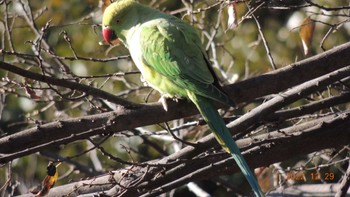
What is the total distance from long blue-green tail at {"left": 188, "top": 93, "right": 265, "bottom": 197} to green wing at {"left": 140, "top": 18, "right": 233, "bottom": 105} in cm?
7

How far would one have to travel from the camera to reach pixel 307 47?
3.86 metres

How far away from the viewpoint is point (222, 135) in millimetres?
3229

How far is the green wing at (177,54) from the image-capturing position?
3.50m

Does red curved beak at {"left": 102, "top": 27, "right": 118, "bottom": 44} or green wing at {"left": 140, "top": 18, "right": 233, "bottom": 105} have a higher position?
red curved beak at {"left": 102, "top": 27, "right": 118, "bottom": 44}

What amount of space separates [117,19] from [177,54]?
2.06ft

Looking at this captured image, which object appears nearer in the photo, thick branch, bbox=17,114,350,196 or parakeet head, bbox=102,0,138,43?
thick branch, bbox=17,114,350,196

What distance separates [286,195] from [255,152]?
92 cm

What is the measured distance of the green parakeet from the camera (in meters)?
3.28

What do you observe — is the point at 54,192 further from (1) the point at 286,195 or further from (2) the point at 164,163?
(1) the point at 286,195

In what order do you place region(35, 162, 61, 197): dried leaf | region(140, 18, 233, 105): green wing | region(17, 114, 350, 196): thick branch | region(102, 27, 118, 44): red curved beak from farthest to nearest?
1. region(102, 27, 118, 44): red curved beak
2. region(140, 18, 233, 105): green wing
3. region(17, 114, 350, 196): thick branch
4. region(35, 162, 61, 197): dried leaf

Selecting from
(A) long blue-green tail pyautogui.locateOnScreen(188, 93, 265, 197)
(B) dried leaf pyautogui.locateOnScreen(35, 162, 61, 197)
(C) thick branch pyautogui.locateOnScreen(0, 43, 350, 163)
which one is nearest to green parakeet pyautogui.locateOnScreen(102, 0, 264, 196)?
(A) long blue-green tail pyautogui.locateOnScreen(188, 93, 265, 197)

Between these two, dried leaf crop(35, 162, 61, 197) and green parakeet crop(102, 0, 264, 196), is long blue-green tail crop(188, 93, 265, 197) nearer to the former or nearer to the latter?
green parakeet crop(102, 0, 264, 196)

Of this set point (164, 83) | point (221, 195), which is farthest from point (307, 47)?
point (221, 195)

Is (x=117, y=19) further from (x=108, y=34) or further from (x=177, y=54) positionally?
(x=177, y=54)
